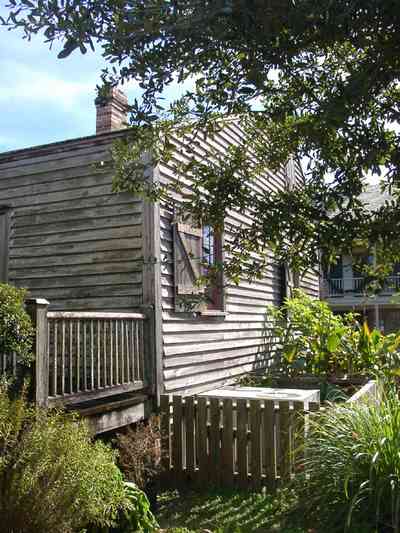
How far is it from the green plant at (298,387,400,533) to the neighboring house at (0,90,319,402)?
3214 mm

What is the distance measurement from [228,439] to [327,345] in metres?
4.37

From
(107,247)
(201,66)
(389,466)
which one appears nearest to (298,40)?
(201,66)

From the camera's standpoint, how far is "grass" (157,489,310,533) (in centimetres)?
548

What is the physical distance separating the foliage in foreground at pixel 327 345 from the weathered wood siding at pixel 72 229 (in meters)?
4.72

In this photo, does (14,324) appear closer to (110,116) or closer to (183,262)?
(183,262)

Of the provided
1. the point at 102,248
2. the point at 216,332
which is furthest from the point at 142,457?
the point at 216,332

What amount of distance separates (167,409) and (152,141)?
16.1ft

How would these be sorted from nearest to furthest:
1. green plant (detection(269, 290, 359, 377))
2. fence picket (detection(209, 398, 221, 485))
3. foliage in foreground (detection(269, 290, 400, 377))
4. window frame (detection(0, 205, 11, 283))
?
fence picket (detection(209, 398, 221, 485))
window frame (detection(0, 205, 11, 283))
foliage in foreground (detection(269, 290, 400, 377))
green plant (detection(269, 290, 359, 377))

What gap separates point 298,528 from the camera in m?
4.88

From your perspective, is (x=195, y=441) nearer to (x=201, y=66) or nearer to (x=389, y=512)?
(x=389, y=512)

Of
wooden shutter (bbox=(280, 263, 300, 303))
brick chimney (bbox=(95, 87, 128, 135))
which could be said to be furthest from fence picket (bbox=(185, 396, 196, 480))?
wooden shutter (bbox=(280, 263, 300, 303))

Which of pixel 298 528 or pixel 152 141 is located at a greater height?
pixel 152 141

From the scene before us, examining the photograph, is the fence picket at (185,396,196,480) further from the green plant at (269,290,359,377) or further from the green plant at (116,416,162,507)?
the green plant at (269,290,359,377)

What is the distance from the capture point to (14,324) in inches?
179
